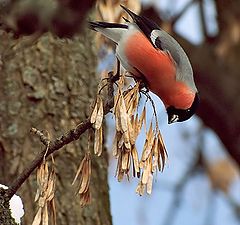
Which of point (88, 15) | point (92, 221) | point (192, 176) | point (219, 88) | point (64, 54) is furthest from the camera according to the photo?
point (192, 176)

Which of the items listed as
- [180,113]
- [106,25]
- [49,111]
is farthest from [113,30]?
[49,111]

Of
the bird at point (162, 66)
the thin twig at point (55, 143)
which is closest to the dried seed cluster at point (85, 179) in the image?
the thin twig at point (55, 143)

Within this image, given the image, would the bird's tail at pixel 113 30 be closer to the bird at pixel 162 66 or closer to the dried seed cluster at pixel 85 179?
the bird at pixel 162 66

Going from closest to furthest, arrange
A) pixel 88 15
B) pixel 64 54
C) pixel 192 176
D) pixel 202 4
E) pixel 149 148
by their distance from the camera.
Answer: pixel 149 148 < pixel 64 54 < pixel 88 15 < pixel 202 4 < pixel 192 176

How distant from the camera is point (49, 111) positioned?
0.98 m

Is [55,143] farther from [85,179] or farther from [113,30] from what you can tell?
[113,30]

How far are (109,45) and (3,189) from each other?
50cm

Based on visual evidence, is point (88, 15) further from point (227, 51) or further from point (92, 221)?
point (227, 51)

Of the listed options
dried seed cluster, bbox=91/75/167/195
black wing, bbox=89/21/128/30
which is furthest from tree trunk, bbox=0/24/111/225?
dried seed cluster, bbox=91/75/167/195

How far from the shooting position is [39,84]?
100 cm

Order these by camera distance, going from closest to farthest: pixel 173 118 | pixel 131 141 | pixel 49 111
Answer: pixel 131 141
pixel 173 118
pixel 49 111

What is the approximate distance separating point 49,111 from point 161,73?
27 cm

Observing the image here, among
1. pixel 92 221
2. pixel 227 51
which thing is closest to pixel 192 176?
pixel 227 51

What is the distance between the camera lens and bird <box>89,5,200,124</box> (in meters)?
0.75
